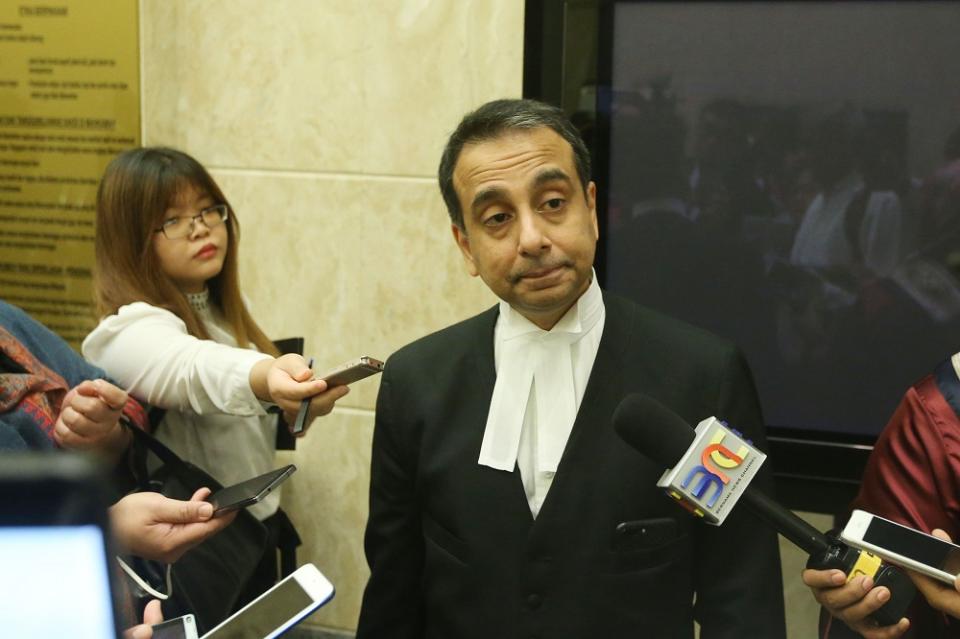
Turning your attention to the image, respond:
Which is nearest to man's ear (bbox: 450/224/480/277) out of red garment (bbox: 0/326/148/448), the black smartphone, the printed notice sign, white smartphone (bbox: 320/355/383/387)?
white smartphone (bbox: 320/355/383/387)

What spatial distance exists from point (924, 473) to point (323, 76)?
78.9 inches

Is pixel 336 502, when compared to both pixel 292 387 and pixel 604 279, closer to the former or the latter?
pixel 604 279

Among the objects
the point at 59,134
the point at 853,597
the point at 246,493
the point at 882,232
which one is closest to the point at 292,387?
the point at 246,493

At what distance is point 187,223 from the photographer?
2480 millimetres

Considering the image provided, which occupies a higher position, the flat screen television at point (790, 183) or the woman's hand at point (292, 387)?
the flat screen television at point (790, 183)

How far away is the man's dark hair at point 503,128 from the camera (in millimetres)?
1872

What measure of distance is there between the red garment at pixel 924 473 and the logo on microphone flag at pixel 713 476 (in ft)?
2.06

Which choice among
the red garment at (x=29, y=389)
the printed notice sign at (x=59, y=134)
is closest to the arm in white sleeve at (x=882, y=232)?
the red garment at (x=29, y=389)

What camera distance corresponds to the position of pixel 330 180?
3160mm

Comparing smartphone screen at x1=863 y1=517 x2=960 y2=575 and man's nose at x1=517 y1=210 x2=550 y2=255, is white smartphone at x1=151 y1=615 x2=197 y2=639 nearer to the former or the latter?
man's nose at x1=517 y1=210 x2=550 y2=255

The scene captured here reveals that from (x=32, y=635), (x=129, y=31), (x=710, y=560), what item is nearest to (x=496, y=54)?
(x=129, y=31)

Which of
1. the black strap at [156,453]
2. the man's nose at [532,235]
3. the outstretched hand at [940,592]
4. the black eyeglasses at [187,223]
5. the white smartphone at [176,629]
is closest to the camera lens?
the white smartphone at [176,629]

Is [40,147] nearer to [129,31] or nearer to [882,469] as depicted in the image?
[129,31]

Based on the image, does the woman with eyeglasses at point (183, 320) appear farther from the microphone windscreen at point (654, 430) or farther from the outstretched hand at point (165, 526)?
the microphone windscreen at point (654, 430)
